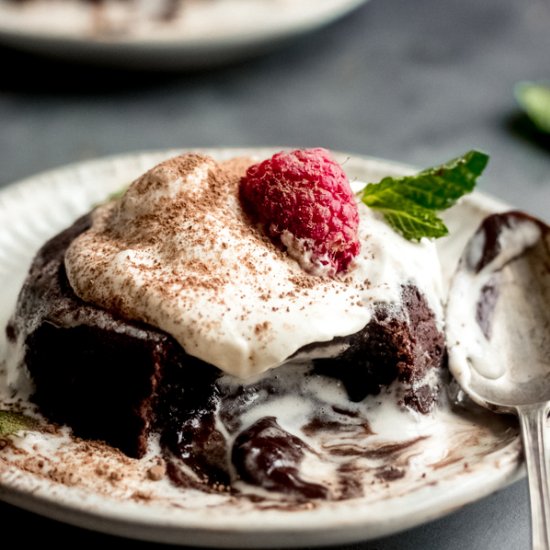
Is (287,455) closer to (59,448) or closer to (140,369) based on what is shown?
(140,369)

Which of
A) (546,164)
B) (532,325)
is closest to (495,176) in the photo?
(546,164)

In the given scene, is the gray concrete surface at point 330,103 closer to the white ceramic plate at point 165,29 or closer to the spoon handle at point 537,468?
the white ceramic plate at point 165,29

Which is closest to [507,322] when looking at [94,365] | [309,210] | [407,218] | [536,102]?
[407,218]

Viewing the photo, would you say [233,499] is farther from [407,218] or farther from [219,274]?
[407,218]

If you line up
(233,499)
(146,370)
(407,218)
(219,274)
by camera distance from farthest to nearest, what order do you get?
(407,218), (219,274), (146,370), (233,499)

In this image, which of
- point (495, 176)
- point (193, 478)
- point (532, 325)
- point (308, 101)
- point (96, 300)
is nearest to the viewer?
point (193, 478)

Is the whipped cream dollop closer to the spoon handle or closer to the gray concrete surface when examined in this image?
the spoon handle

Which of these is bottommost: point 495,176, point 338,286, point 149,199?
point 495,176
